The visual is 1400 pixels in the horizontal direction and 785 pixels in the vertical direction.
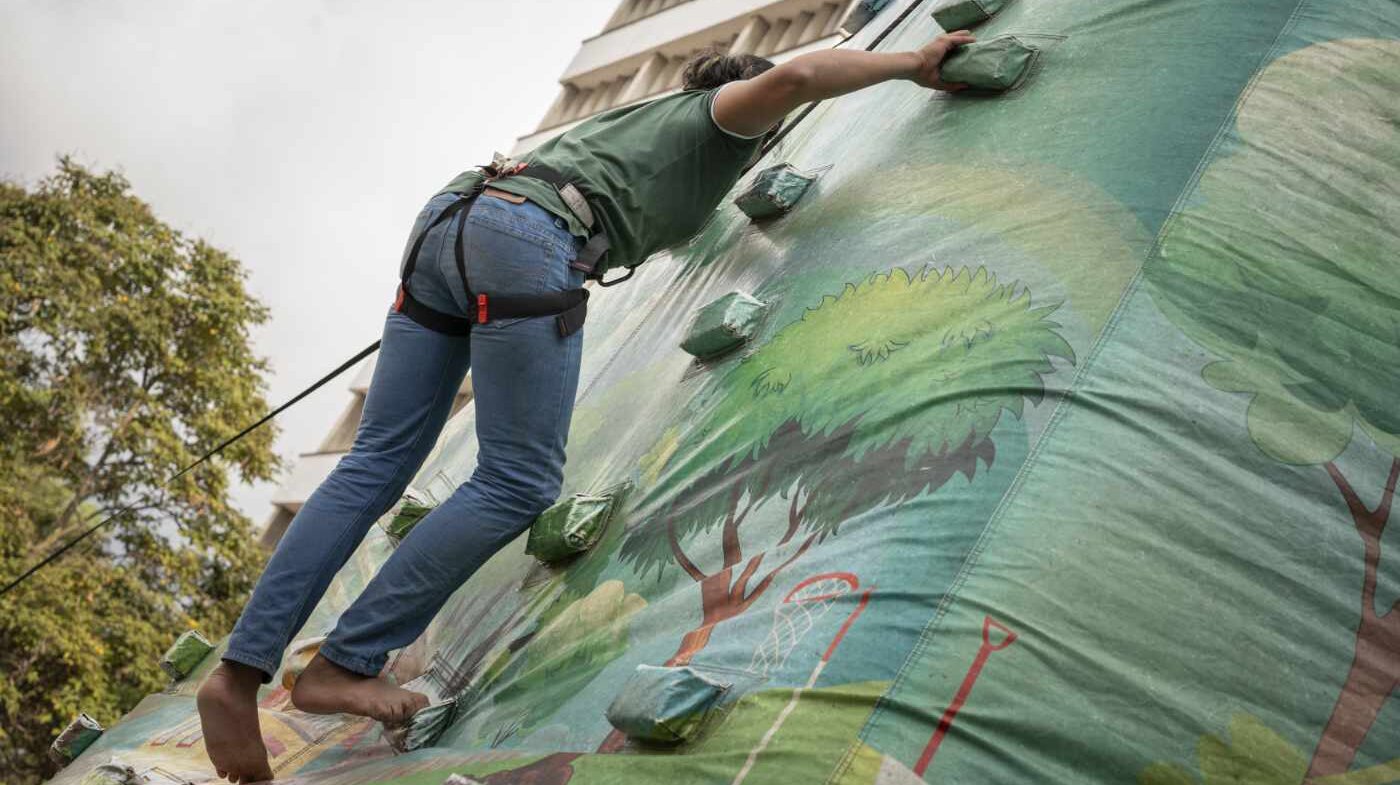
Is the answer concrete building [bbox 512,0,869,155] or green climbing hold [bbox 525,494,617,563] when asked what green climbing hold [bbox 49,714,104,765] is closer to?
green climbing hold [bbox 525,494,617,563]

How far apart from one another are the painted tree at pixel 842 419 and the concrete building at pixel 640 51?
1724cm

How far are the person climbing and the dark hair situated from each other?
147 mm

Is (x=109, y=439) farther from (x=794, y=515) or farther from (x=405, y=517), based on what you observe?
(x=794, y=515)

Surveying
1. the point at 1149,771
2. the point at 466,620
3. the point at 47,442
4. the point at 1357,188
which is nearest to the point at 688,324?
the point at 466,620

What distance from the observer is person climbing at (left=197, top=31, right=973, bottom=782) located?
2.61 meters

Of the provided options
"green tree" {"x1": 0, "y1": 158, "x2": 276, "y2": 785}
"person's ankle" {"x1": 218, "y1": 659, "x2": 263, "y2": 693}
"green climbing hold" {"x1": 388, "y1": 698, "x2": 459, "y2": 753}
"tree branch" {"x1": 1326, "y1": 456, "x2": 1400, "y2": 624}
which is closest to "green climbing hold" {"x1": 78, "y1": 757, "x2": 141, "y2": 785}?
"person's ankle" {"x1": 218, "y1": 659, "x2": 263, "y2": 693}

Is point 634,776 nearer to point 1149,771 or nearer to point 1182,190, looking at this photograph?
point 1149,771

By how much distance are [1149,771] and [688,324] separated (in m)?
1.84

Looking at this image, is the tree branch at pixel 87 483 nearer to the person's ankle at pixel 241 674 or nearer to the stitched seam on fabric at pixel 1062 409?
the person's ankle at pixel 241 674

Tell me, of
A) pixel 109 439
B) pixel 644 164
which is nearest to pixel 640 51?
pixel 109 439

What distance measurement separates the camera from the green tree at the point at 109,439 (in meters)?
12.1

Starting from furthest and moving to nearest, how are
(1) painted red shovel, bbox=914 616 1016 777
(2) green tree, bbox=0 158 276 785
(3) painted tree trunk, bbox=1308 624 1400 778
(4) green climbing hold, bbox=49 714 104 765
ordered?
1. (2) green tree, bbox=0 158 276 785
2. (4) green climbing hold, bbox=49 714 104 765
3. (3) painted tree trunk, bbox=1308 624 1400 778
4. (1) painted red shovel, bbox=914 616 1016 777

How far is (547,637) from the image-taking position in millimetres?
2605

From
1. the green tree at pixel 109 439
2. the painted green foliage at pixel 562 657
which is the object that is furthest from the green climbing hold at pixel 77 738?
the green tree at pixel 109 439
